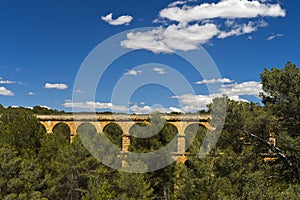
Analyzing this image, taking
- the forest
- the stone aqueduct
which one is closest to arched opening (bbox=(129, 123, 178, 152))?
the forest

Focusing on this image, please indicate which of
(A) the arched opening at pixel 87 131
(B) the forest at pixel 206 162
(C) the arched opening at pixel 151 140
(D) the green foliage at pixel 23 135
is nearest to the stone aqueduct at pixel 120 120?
(A) the arched opening at pixel 87 131

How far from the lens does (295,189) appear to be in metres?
12.6

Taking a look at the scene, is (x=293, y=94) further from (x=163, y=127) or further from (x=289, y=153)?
(x=163, y=127)

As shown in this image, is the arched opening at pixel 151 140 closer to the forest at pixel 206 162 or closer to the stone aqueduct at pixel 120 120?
the forest at pixel 206 162

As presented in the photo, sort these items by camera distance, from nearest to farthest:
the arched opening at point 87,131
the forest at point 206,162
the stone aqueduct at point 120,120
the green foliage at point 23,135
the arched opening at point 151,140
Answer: the forest at point 206,162 < the green foliage at point 23,135 < the arched opening at point 151,140 < the arched opening at point 87,131 < the stone aqueduct at point 120,120

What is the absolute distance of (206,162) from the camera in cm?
2106

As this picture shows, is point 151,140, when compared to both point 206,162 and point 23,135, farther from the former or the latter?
point 23,135

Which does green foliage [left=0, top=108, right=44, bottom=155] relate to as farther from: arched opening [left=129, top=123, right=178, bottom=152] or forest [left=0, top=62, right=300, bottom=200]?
arched opening [left=129, top=123, right=178, bottom=152]

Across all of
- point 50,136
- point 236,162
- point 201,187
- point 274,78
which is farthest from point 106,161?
point 274,78

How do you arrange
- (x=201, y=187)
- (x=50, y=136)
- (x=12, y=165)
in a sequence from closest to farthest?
(x=12, y=165), (x=201, y=187), (x=50, y=136)

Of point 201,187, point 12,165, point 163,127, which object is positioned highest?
point 163,127

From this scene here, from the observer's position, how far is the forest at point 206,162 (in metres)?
14.6

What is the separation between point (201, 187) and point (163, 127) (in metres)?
8.99

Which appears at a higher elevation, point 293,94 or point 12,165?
point 293,94
